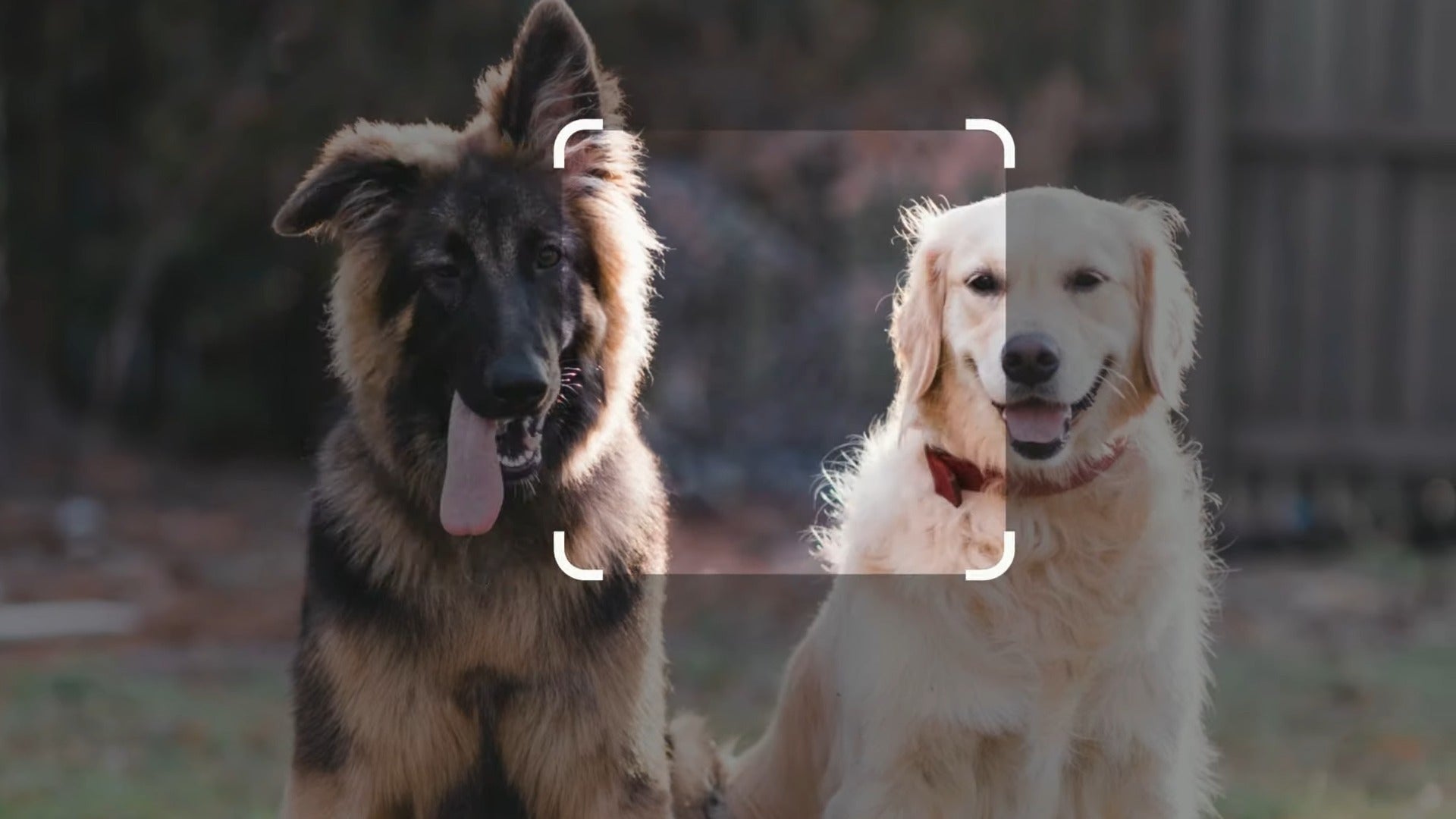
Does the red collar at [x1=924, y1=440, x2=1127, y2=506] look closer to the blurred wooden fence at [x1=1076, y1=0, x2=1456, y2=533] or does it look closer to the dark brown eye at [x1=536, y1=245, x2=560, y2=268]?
the dark brown eye at [x1=536, y1=245, x2=560, y2=268]

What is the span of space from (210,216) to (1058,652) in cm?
767

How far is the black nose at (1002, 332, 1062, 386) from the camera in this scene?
9.98 ft

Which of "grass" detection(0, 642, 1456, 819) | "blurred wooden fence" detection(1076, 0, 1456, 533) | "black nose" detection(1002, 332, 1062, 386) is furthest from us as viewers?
"blurred wooden fence" detection(1076, 0, 1456, 533)

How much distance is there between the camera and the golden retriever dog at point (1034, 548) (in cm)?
314

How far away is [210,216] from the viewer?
31.9 ft

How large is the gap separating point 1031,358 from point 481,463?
1.01 m

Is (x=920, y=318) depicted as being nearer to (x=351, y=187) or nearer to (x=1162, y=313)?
(x=1162, y=313)

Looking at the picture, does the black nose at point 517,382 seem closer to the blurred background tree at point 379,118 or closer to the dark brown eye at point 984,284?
the dark brown eye at point 984,284

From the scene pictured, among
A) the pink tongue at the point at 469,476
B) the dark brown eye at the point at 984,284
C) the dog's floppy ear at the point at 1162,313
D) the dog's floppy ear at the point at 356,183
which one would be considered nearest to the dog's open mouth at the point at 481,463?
the pink tongue at the point at 469,476

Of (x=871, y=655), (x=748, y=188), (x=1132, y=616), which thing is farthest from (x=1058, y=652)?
(x=748, y=188)

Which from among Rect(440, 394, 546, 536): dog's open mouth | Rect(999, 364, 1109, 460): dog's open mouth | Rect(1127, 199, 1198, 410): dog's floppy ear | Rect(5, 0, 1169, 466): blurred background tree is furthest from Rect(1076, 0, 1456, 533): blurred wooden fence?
Rect(440, 394, 546, 536): dog's open mouth

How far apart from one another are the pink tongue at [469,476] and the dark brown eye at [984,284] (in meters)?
0.95

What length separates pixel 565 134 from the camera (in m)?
3.05

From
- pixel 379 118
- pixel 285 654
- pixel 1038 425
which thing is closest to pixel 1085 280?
pixel 1038 425
